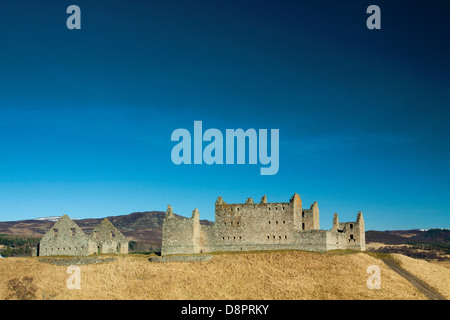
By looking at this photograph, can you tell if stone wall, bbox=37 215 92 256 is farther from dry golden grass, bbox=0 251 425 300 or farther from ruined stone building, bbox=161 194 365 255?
ruined stone building, bbox=161 194 365 255

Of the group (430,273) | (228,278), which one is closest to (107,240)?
(228,278)

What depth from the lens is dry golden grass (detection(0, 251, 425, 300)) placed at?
46.0 metres

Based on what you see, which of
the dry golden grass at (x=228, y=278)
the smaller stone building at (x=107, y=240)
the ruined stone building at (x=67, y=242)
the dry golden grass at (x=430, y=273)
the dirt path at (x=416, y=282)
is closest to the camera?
the dry golden grass at (x=228, y=278)

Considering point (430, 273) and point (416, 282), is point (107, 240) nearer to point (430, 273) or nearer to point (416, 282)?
point (416, 282)

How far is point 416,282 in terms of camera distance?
5225 cm

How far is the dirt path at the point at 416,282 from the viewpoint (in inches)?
1892

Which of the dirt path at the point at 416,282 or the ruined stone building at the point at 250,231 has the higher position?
the ruined stone building at the point at 250,231

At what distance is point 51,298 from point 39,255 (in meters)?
24.0

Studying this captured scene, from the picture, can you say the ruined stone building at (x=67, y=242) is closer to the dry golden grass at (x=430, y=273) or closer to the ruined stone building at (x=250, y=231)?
the ruined stone building at (x=250, y=231)

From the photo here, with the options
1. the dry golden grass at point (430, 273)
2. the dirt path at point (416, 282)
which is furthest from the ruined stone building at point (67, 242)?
the dry golden grass at point (430, 273)

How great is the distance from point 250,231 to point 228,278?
14.8 meters

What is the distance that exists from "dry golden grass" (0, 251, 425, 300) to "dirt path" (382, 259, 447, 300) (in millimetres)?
1135

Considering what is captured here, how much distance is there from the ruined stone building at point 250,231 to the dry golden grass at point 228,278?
4.08 m
